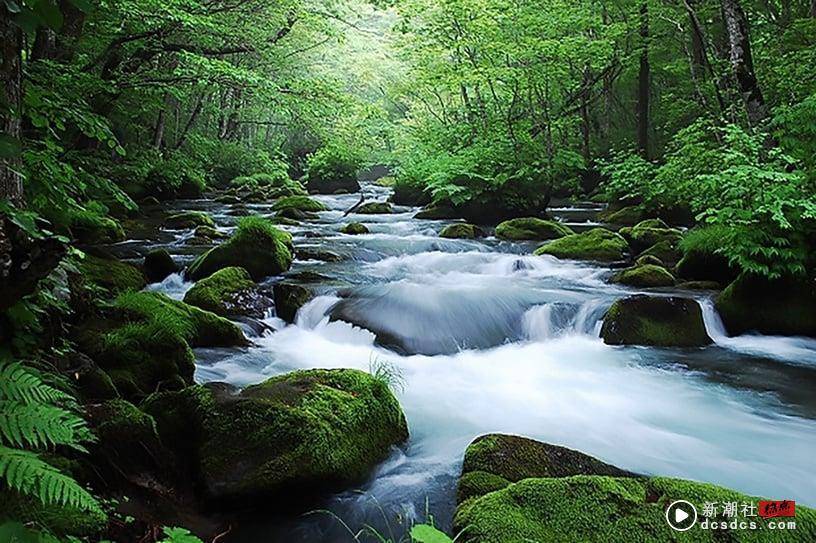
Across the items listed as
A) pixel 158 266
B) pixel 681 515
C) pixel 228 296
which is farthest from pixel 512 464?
pixel 158 266

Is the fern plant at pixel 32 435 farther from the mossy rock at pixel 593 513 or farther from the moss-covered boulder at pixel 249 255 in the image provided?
the moss-covered boulder at pixel 249 255

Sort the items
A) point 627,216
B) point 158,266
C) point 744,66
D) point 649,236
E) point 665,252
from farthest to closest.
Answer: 1. point 627,216
2. point 649,236
3. point 665,252
4. point 744,66
5. point 158,266

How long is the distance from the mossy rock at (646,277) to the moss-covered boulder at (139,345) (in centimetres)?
705

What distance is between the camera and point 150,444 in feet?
11.5

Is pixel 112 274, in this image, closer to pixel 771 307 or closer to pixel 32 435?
pixel 32 435

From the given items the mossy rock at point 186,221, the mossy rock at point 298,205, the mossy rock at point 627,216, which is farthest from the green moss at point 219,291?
the mossy rock at point 627,216

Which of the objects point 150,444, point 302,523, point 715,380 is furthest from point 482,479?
point 715,380

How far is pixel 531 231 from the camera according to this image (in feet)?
45.6

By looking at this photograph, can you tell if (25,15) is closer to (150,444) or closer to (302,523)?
(150,444)

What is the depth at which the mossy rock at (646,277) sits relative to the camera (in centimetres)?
943

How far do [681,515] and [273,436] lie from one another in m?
2.35

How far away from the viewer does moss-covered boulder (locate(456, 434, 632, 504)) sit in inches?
131

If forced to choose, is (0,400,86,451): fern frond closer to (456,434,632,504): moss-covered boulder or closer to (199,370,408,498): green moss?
(199,370,408,498): green moss

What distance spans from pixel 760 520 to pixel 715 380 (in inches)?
159
